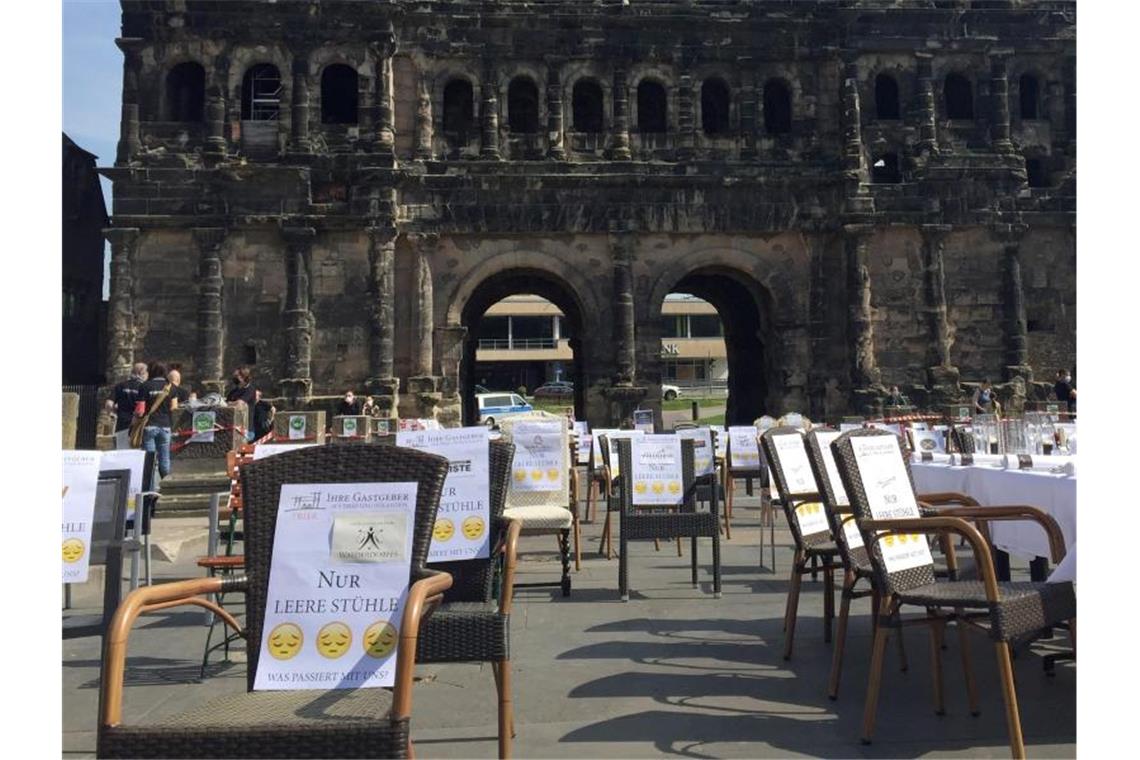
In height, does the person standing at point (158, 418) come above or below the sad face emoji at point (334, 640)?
above

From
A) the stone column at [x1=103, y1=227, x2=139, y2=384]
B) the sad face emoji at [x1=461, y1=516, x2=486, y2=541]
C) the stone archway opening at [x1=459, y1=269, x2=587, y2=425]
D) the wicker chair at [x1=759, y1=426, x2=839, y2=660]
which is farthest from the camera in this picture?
the stone archway opening at [x1=459, y1=269, x2=587, y2=425]

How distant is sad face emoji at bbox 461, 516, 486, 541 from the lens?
182 inches

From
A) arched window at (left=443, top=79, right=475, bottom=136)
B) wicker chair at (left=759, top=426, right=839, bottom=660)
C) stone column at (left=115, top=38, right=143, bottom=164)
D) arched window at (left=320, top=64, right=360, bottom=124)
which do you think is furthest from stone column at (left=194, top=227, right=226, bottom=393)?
wicker chair at (left=759, top=426, right=839, bottom=660)

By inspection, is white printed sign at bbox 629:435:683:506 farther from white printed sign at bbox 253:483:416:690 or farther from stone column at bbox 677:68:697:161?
stone column at bbox 677:68:697:161

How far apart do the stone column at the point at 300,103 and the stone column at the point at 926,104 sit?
612 inches

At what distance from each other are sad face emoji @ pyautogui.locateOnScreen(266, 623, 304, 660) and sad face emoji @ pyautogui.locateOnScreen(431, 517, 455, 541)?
144 cm

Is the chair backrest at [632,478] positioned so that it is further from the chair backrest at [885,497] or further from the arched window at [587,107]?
the arched window at [587,107]

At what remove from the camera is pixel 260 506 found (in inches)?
125

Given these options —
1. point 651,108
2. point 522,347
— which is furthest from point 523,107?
point 522,347

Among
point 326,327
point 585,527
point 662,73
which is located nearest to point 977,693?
point 585,527

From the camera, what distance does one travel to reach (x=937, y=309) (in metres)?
22.6

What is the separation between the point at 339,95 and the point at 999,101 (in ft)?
56.8

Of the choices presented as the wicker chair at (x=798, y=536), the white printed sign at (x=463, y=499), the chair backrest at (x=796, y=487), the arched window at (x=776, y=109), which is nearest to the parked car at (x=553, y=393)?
the arched window at (x=776, y=109)

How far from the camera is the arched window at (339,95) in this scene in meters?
22.8
